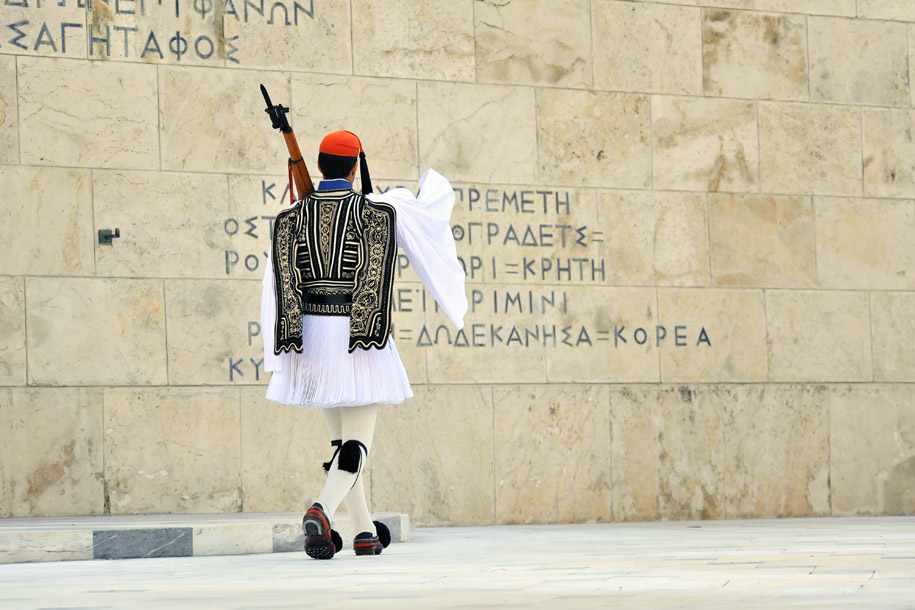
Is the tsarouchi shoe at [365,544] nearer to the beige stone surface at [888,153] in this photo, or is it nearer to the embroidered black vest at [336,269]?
the embroidered black vest at [336,269]

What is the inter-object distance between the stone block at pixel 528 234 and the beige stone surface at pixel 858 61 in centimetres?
221

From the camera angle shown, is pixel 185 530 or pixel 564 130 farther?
pixel 564 130

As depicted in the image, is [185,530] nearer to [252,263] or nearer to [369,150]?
[252,263]

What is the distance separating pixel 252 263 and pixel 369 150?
113 centimetres

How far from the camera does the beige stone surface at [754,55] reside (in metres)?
10.9

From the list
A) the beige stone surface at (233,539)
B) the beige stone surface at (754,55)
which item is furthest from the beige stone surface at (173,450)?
the beige stone surface at (754,55)

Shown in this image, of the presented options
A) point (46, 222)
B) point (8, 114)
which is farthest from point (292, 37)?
point (46, 222)

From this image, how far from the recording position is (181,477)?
30.1 ft

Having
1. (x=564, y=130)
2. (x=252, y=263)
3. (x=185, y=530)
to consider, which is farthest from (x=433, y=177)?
(x=564, y=130)

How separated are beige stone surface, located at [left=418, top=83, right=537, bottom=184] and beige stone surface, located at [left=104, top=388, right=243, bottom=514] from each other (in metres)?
2.25

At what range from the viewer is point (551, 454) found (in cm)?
1005

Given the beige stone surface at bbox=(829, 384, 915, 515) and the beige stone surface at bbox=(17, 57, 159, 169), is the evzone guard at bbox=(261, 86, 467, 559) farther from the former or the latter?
the beige stone surface at bbox=(829, 384, 915, 515)

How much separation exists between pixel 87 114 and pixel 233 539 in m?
3.39

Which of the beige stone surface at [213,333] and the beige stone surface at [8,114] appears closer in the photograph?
the beige stone surface at [8,114]
